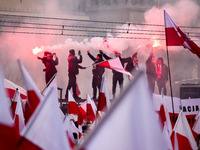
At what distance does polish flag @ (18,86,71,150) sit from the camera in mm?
1688

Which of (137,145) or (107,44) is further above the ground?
(107,44)

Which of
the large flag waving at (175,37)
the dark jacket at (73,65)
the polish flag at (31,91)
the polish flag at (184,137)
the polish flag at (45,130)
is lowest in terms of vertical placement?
the polish flag at (184,137)

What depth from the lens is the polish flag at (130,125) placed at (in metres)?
1.24

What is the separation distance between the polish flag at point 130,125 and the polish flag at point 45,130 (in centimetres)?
54

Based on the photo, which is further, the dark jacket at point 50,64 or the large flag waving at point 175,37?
the dark jacket at point 50,64

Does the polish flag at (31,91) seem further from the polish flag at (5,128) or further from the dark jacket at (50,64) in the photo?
the dark jacket at (50,64)

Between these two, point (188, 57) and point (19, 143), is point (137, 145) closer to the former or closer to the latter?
point (19, 143)

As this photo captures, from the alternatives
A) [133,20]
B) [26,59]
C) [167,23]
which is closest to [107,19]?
[133,20]

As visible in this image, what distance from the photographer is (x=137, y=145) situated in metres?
1.29

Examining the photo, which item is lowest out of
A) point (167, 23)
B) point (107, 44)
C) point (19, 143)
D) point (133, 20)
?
point (19, 143)

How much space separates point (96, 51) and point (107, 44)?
680mm

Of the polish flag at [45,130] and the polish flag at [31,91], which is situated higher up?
the polish flag at [31,91]

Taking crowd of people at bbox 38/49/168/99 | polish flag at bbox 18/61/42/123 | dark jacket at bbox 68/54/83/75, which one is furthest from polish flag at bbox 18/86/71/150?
dark jacket at bbox 68/54/83/75

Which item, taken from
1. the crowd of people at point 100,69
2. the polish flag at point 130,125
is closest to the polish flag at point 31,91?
the polish flag at point 130,125
